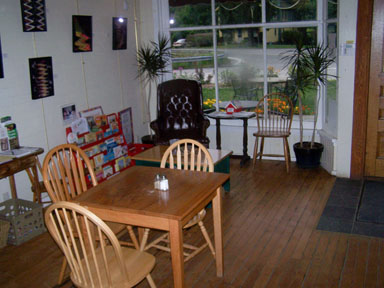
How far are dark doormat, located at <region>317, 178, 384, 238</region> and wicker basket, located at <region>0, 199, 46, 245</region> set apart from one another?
2.62 metres

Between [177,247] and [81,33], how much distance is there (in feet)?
11.4

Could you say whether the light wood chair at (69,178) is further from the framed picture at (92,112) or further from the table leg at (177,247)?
the framed picture at (92,112)

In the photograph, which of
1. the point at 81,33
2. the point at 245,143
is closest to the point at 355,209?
the point at 245,143

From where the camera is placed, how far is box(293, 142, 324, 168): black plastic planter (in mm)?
5410

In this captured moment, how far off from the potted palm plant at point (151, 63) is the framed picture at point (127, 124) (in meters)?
0.23

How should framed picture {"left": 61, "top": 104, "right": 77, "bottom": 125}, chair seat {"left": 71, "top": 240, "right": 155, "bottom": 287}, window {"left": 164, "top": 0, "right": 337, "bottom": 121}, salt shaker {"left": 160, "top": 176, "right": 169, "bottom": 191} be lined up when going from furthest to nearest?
window {"left": 164, "top": 0, "right": 337, "bottom": 121}
framed picture {"left": 61, "top": 104, "right": 77, "bottom": 125}
salt shaker {"left": 160, "top": 176, "right": 169, "bottom": 191}
chair seat {"left": 71, "top": 240, "right": 155, "bottom": 287}

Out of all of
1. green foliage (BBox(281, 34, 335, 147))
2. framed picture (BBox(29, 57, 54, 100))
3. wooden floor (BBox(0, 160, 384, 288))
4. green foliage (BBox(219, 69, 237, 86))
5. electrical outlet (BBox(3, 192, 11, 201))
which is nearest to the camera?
wooden floor (BBox(0, 160, 384, 288))

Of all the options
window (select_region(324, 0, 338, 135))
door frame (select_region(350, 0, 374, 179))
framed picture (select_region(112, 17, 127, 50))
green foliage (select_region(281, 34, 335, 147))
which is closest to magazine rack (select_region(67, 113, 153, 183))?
framed picture (select_region(112, 17, 127, 50))

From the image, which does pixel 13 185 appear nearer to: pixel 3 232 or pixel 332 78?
pixel 3 232

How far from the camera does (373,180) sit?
507 cm

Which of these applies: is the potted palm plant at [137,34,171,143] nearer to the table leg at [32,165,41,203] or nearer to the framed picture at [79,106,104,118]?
the framed picture at [79,106,104,118]

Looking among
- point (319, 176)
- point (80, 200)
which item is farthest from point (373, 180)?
point (80, 200)

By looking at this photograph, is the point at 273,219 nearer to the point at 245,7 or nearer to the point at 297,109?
the point at 297,109

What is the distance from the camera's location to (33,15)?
14.4 feet
